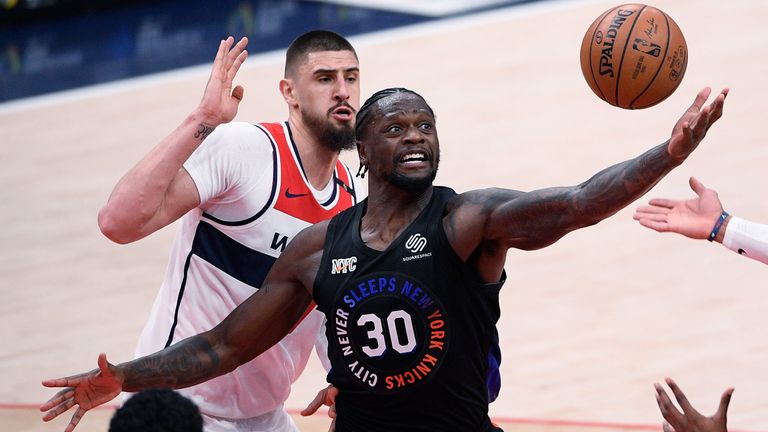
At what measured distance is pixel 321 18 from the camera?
17703mm

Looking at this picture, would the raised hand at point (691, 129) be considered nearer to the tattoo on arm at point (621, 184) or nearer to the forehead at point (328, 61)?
the tattoo on arm at point (621, 184)

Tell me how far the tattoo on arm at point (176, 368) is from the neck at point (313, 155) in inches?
37.2

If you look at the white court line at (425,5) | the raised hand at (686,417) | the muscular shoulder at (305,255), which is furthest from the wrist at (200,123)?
the white court line at (425,5)

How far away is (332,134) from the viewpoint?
19.4 feet

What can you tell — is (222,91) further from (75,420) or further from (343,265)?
(75,420)

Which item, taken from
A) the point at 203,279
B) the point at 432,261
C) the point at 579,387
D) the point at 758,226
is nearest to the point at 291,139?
the point at 203,279

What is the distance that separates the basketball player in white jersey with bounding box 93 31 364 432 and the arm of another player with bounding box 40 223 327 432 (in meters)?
0.45

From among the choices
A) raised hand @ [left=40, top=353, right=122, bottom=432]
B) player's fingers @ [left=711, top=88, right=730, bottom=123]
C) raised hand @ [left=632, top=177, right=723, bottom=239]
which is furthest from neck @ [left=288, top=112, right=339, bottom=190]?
player's fingers @ [left=711, top=88, right=730, bottom=123]

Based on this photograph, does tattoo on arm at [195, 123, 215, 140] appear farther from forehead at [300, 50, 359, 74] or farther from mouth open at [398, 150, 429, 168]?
mouth open at [398, 150, 429, 168]

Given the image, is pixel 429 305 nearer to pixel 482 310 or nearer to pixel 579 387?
pixel 482 310

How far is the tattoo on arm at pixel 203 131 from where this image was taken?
214 inches

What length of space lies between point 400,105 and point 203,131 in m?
0.93

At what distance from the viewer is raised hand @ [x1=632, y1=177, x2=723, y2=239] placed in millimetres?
4848

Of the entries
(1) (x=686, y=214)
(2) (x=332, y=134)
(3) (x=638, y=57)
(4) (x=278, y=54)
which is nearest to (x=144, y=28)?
(4) (x=278, y=54)
